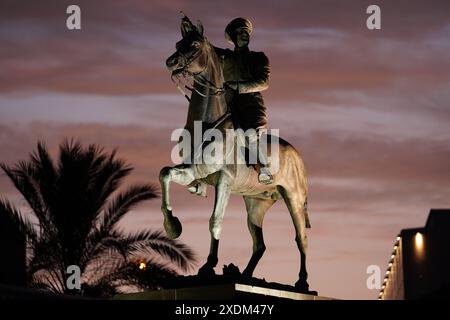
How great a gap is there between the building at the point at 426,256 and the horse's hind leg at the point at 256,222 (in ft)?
108

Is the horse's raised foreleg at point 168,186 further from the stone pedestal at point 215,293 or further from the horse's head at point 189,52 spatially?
the horse's head at point 189,52

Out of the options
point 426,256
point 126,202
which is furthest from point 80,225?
point 426,256

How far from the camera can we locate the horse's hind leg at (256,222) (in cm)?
2333

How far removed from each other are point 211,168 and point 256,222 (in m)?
1.93

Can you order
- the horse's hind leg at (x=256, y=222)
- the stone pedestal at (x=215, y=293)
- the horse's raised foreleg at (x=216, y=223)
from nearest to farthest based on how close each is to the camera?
the stone pedestal at (x=215, y=293)
the horse's raised foreleg at (x=216, y=223)
the horse's hind leg at (x=256, y=222)

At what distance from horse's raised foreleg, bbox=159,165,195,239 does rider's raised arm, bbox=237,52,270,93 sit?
1707 mm

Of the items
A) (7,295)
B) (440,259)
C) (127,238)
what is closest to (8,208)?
(127,238)

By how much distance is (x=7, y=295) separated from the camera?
1027 inches

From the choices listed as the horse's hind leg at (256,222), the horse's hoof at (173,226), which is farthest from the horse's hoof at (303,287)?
the horse's hoof at (173,226)

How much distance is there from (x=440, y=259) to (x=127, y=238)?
1158 inches

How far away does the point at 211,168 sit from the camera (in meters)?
22.0

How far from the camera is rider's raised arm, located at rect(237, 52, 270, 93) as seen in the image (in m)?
22.6

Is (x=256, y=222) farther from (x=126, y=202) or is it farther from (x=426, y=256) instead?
(x=426, y=256)
